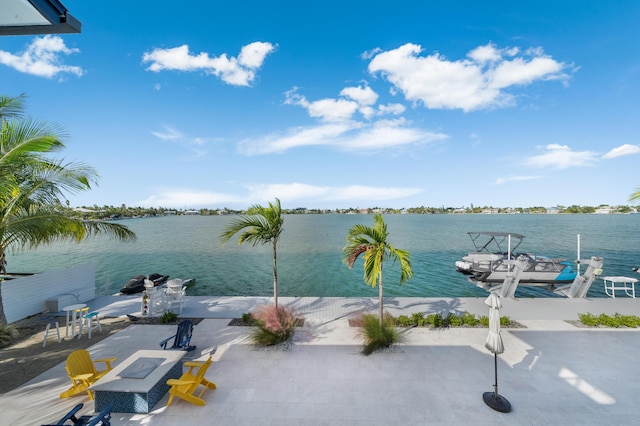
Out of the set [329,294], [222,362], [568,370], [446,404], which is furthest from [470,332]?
[329,294]

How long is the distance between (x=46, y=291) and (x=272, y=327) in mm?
10127

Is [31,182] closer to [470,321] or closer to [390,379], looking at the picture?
[390,379]

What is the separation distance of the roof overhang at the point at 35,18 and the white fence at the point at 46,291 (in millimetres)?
11556

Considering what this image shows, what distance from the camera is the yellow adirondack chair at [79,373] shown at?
589 centimetres

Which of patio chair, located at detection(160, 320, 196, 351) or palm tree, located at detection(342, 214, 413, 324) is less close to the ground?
palm tree, located at detection(342, 214, 413, 324)

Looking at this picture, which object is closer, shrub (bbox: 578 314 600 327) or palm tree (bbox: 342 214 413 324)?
palm tree (bbox: 342 214 413 324)

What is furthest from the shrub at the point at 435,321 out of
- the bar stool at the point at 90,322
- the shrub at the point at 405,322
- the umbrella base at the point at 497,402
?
the bar stool at the point at 90,322

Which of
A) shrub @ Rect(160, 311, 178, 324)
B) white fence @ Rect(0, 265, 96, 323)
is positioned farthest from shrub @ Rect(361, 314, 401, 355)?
white fence @ Rect(0, 265, 96, 323)

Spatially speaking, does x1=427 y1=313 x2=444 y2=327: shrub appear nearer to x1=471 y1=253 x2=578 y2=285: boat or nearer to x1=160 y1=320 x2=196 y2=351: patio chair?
x1=160 y1=320 x2=196 y2=351: patio chair

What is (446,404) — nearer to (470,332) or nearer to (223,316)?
(470,332)

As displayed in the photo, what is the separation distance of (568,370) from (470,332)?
2.57 m

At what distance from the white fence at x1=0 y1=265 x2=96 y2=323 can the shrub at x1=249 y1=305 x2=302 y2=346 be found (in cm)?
902

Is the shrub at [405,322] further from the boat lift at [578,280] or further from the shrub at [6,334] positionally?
the shrub at [6,334]

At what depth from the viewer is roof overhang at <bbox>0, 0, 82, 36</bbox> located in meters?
2.52
